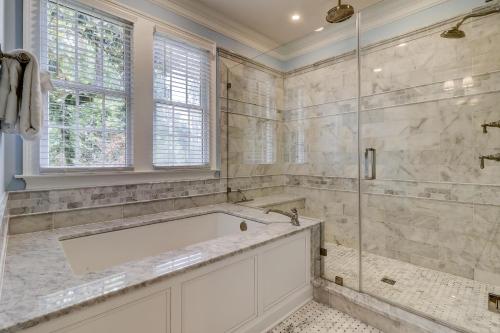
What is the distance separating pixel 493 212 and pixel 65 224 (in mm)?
3519

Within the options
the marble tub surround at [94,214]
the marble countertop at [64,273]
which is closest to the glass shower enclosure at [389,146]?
the marble tub surround at [94,214]

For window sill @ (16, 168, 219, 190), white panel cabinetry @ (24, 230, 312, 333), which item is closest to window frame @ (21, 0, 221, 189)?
window sill @ (16, 168, 219, 190)

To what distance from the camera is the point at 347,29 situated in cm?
295

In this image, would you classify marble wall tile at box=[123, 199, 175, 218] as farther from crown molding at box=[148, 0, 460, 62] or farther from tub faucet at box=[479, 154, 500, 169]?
tub faucet at box=[479, 154, 500, 169]

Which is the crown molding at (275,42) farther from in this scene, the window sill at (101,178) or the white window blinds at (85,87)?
the window sill at (101,178)

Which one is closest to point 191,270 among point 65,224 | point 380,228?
point 65,224

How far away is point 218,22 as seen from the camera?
9.61 ft

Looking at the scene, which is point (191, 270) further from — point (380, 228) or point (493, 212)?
point (493, 212)

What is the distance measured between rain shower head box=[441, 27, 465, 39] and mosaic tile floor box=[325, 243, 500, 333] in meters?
2.20

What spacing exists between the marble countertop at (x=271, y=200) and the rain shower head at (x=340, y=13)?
2.16 m

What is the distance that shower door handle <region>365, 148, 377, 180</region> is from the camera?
9.16 ft

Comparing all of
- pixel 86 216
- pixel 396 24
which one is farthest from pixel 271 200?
pixel 396 24

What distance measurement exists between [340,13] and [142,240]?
9.73 feet

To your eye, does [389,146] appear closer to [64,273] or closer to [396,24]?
[396,24]
